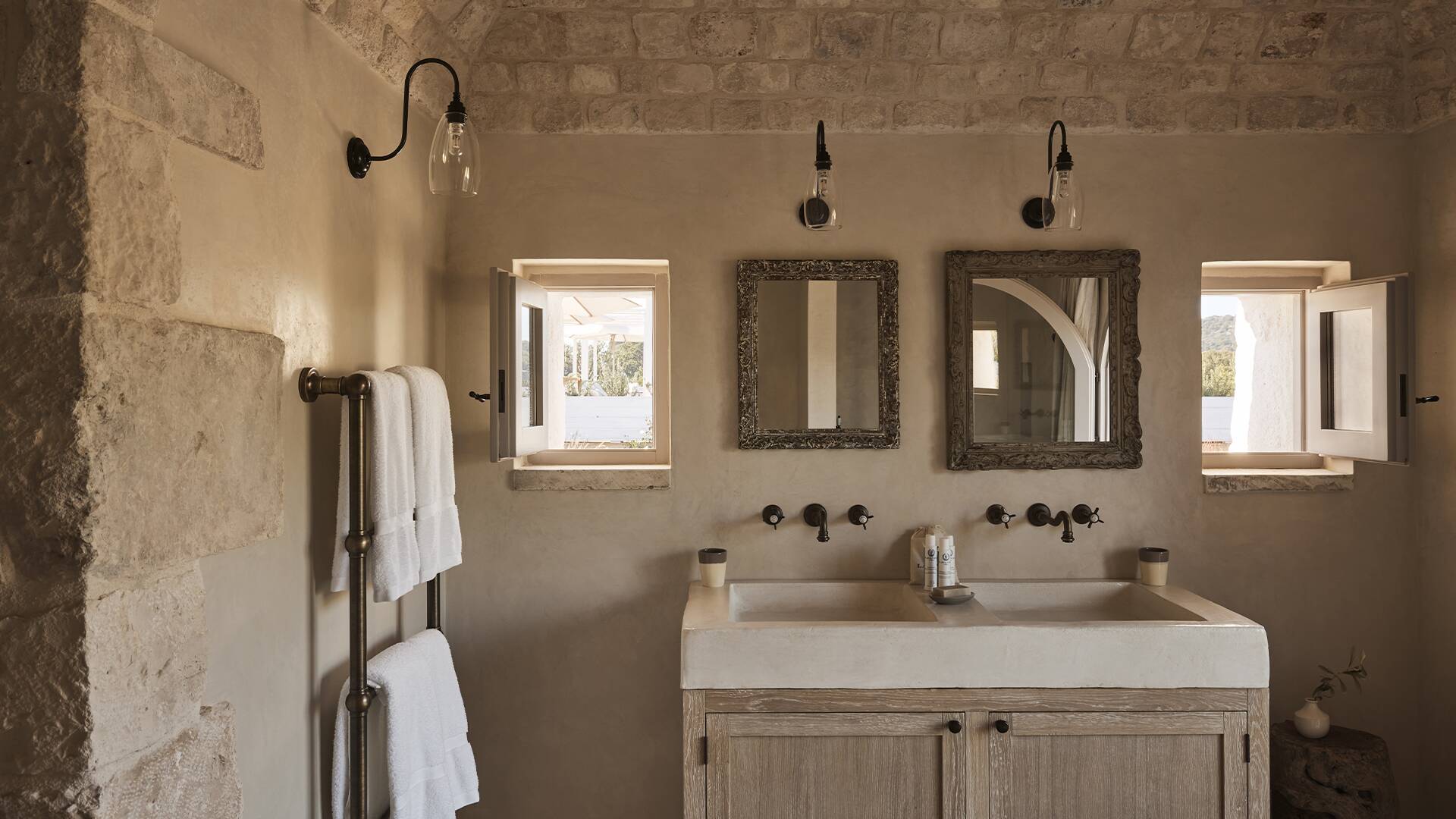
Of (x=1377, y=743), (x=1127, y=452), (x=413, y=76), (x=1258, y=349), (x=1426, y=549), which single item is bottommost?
(x=1377, y=743)

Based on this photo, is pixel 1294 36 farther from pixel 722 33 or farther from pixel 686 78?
pixel 686 78

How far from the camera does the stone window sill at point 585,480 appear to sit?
2605mm

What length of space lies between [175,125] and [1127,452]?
2.47 metres

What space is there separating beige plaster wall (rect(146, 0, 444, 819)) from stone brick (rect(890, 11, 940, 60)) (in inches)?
55.3

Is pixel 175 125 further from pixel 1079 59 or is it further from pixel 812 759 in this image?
pixel 1079 59

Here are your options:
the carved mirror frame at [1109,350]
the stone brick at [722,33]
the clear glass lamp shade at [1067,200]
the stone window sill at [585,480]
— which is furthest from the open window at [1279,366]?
the stone window sill at [585,480]

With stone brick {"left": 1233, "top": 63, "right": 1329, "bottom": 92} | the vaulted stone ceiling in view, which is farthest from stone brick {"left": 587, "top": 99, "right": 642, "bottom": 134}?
stone brick {"left": 1233, "top": 63, "right": 1329, "bottom": 92}

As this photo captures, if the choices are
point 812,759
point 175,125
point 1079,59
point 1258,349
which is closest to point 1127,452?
point 1258,349

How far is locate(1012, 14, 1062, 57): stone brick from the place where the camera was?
2.51 metres

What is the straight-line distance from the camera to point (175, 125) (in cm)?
127

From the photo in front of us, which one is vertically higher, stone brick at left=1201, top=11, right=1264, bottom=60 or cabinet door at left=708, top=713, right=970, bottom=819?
stone brick at left=1201, top=11, right=1264, bottom=60

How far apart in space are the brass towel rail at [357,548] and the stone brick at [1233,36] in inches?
98.4

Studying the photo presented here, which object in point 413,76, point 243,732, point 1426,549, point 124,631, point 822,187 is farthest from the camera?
point 1426,549

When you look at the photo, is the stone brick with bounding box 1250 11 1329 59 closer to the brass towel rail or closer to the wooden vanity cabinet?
the wooden vanity cabinet
